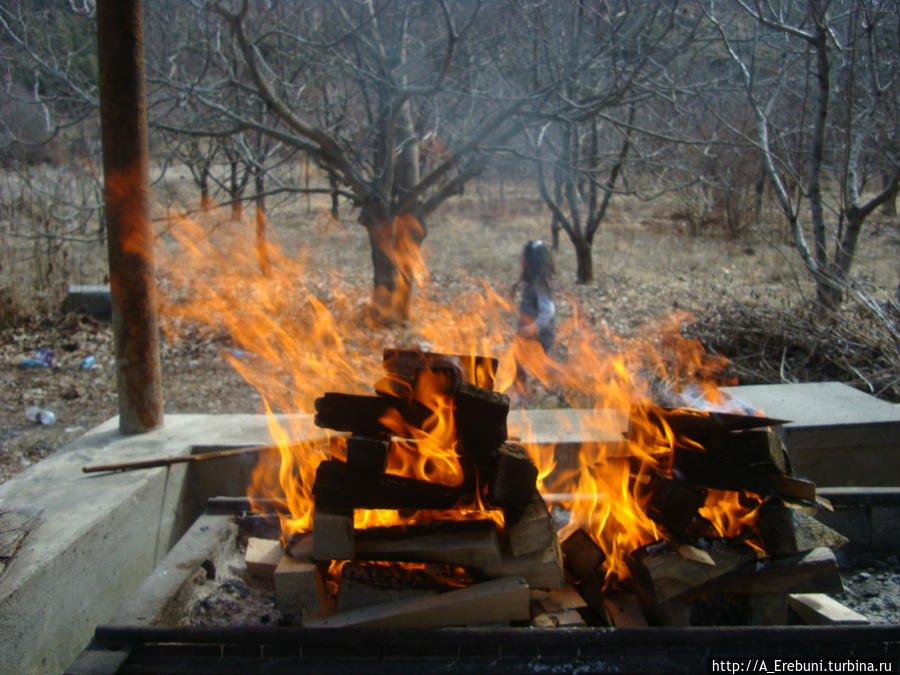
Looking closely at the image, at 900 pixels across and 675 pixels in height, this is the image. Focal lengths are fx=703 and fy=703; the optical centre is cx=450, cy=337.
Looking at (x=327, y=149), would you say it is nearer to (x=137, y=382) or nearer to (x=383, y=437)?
(x=137, y=382)

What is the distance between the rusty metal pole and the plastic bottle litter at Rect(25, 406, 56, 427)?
3.15 metres

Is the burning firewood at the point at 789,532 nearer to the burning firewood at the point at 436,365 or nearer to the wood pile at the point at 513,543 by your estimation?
the wood pile at the point at 513,543

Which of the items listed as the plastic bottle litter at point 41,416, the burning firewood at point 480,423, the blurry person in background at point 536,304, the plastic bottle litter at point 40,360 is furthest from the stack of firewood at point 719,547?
the plastic bottle litter at point 40,360

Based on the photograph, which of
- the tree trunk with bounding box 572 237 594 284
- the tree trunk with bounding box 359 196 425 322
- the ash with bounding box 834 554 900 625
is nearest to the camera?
the ash with bounding box 834 554 900 625

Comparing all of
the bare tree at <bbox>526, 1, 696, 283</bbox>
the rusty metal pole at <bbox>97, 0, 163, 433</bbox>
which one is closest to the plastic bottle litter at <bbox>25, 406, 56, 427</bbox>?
the rusty metal pole at <bbox>97, 0, 163, 433</bbox>

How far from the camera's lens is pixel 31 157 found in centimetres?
1341

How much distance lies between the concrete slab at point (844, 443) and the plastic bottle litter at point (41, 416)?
5.90 metres

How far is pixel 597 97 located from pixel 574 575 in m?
5.12

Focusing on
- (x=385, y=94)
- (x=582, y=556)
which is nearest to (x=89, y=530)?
(x=582, y=556)

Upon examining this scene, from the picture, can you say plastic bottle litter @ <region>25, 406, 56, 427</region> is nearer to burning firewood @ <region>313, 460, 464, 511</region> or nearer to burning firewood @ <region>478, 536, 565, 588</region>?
burning firewood @ <region>313, 460, 464, 511</region>

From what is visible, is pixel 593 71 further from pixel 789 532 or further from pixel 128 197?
pixel 789 532

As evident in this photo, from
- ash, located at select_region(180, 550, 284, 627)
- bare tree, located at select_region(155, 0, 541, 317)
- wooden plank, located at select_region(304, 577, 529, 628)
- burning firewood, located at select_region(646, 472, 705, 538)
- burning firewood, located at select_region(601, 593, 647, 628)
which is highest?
bare tree, located at select_region(155, 0, 541, 317)

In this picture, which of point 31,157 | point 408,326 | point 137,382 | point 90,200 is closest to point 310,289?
point 408,326

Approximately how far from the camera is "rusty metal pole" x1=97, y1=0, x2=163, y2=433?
358 centimetres
